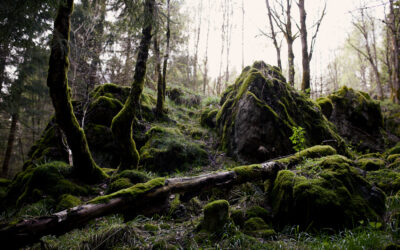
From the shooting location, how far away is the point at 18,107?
1160 cm

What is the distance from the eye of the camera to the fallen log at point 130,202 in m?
2.17

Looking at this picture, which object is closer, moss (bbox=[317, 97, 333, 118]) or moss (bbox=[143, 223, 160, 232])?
moss (bbox=[143, 223, 160, 232])

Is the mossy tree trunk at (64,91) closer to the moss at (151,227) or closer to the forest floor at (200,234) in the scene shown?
the forest floor at (200,234)

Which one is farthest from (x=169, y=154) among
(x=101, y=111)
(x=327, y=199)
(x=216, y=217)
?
(x=327, y=199)

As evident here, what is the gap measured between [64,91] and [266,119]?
18.4ft

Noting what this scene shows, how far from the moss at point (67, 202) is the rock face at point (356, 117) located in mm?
9390

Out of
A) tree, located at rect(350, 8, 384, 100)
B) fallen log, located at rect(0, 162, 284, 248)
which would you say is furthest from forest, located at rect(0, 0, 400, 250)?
tree, located at rect(350, 8, 384, 100)

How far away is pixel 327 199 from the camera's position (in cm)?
317

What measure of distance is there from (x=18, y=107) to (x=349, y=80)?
42278 millimetres

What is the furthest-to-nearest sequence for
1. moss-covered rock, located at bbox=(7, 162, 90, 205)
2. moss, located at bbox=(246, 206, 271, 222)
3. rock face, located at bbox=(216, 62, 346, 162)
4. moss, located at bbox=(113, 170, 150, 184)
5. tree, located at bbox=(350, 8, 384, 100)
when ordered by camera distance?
1. tree, located at bbox=(350, 8, 384, 100)
2. rock face, located at bbox=(216, 62, 346, 162)
3. moss, located at bbox=(113, 170, 150, 184)
4. moss-covered rock, located at bbox=(7, 162, 90, 205)
5. moss, located at bbox=(246, 206, 271, 222)

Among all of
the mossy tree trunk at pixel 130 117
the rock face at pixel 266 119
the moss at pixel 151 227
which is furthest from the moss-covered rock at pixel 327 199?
the mossy tree trunk at pixel 130 117

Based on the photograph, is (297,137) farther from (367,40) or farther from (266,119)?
(367,40)

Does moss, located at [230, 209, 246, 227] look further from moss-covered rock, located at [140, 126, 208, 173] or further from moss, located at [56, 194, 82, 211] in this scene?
moss-covered rock, located at [140, 126, 208, 173]

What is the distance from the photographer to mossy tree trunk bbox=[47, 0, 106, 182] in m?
4.61
